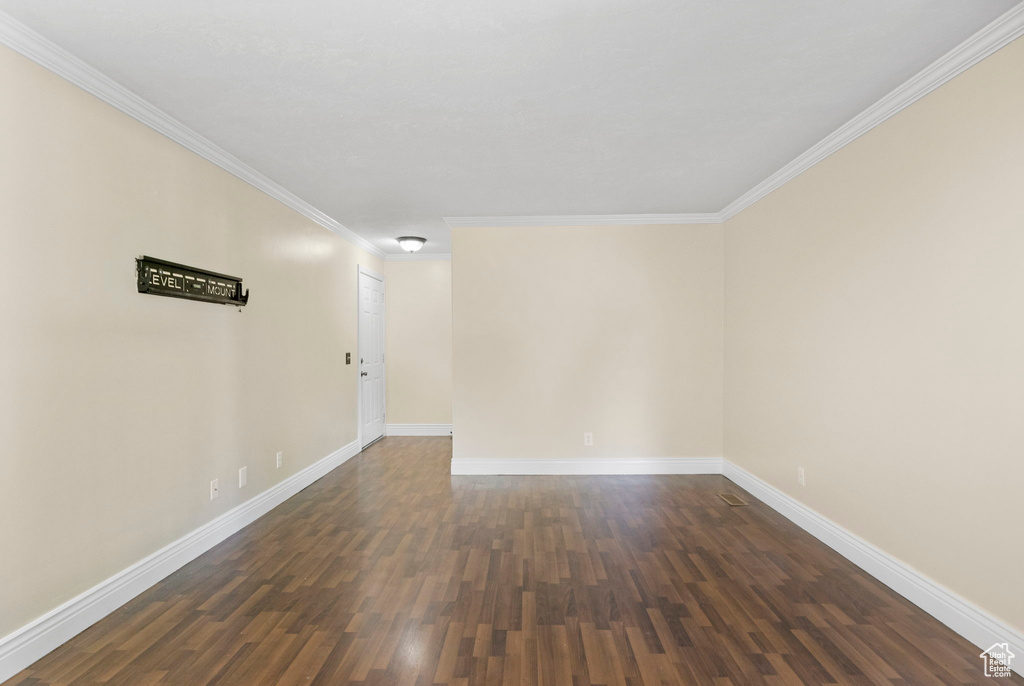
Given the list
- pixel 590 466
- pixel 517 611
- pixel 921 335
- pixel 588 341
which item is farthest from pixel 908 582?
pixel 588 341

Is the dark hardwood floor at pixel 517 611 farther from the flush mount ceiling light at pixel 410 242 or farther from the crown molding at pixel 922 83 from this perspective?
the flush mount ceiling light at pixel 410 242

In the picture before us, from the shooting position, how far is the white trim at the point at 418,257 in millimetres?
6770

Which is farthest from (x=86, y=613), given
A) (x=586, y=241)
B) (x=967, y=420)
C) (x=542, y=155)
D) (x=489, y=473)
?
(x=586, y=241)

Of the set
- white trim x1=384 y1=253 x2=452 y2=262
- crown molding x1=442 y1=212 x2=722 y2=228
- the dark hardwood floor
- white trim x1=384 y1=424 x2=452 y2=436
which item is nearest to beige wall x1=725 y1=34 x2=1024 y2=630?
A: the dark hardwood floor

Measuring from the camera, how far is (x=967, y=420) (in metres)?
2.19

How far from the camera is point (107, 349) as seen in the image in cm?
241

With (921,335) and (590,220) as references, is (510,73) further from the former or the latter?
(590,220)

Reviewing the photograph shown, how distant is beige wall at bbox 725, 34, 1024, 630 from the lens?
6.64 feet

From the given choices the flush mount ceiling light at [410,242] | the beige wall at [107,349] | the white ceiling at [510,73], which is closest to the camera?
the white ceiling at [510,73]

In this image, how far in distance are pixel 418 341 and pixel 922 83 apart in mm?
5782

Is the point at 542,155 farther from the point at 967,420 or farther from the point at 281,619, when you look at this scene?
the point at 281,619

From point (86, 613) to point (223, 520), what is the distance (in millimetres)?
1024

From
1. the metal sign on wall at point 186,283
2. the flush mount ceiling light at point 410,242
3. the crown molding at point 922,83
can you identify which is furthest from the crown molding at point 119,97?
the crown molding at point 922,83

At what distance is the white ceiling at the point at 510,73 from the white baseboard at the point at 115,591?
98.3 inches
